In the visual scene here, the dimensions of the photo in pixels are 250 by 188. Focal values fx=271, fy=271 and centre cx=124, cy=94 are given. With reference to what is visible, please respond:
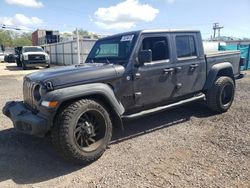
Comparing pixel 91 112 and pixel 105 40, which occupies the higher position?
pixel 105 40

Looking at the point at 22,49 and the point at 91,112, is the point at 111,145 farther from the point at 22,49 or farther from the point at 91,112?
the point at 22,49

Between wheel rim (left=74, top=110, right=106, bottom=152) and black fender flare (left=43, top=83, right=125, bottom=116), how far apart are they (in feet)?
0.87

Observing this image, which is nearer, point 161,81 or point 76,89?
point 76,89

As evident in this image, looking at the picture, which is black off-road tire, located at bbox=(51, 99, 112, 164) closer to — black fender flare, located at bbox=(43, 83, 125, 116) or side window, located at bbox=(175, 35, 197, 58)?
black fender flare, located at bbox=(43, 83, 125, 116)

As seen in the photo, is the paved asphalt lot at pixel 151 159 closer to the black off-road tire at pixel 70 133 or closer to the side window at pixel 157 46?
the black off-road tire at pixel 70 133

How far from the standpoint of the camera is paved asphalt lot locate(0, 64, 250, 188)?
3.44 m

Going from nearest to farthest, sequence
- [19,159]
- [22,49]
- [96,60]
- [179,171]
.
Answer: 1. [179,171]
2. [19,159]
3. [96,60]
4. [22,49]

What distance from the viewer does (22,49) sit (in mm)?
23984

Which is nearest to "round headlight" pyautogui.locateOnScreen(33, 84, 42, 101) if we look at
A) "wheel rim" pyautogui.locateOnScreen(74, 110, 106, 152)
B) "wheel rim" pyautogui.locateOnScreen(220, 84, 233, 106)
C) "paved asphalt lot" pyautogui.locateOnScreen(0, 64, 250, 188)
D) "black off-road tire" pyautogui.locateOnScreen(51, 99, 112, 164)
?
"black off-road tire" pyautogui.locateOnScreen(51, 99, 112, 164)

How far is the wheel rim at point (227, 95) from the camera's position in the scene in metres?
6.29

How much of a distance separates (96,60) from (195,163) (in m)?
2.70

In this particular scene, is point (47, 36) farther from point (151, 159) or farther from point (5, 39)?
point (5, 39)

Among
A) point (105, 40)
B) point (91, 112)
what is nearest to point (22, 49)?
point (105, 40)

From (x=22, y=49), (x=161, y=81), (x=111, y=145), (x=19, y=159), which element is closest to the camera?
(x=19, y=159)
